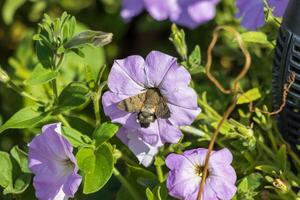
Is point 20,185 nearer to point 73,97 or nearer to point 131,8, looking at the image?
point 73,97

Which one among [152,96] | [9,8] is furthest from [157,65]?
[9,8]

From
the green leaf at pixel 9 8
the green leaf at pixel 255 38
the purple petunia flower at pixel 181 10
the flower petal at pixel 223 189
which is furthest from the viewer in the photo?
the green leaf at pixel 9 8

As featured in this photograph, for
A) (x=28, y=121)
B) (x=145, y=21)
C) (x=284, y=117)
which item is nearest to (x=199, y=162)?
(x=284, y=117)

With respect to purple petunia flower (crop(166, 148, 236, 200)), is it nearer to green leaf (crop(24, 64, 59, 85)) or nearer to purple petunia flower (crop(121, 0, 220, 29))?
green leaf (crop(24, 64, 59, 85))

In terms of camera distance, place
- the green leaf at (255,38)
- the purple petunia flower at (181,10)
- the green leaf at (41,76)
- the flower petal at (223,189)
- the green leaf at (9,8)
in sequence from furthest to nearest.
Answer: the green leaf at (9,8) → the purple petunia flower at (181,10) → the green leaf at (255,38) → the green leaf at (41,76) → the flower petal at (223,189)

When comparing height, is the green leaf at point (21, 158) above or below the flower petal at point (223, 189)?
below

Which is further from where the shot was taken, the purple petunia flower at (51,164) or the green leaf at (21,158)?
the green leaf at (21,158)

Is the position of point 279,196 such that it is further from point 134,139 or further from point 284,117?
point 134,139

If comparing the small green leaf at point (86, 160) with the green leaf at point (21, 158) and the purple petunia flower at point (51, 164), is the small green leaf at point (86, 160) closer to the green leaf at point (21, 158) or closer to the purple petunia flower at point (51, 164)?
the purple petunia flower at point (51, 164)

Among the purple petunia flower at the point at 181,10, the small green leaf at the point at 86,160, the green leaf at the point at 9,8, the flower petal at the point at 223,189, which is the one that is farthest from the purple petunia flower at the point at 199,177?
the green leaf at the point at 9,8
